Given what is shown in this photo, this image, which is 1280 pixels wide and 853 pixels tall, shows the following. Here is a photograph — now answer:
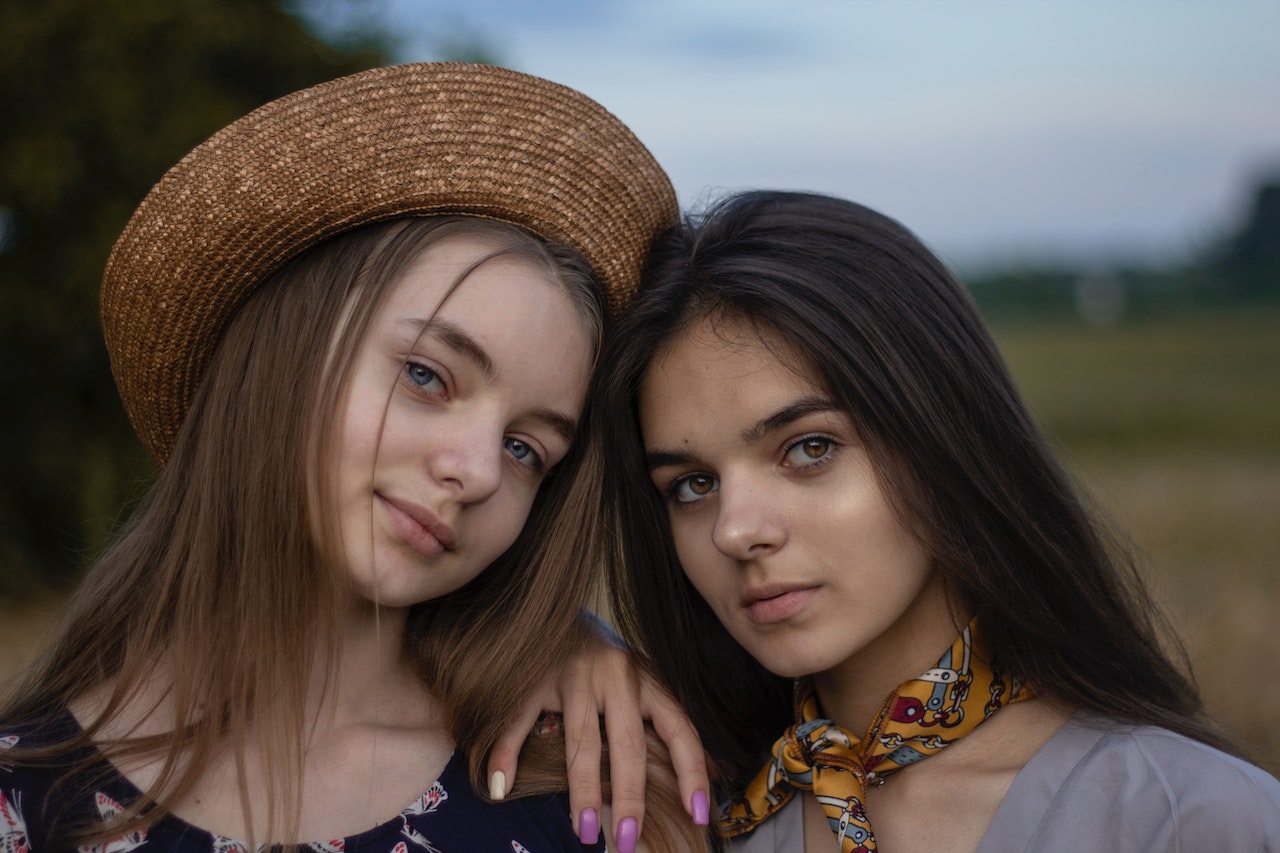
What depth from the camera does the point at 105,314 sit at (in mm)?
2432

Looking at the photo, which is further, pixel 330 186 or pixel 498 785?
pixel 498 785

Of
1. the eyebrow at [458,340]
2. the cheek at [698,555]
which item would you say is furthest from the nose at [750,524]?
the eyebrow at [458,340]

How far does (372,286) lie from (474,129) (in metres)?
0.35

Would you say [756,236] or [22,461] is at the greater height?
[756,236]

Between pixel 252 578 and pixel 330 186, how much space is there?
711mm

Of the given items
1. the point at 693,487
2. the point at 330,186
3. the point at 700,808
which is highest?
the point at 330,186

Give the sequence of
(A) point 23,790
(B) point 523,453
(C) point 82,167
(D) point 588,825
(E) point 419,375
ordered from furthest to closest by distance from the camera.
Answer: (C) point 82,167
(B) point 523,453
(D) point 588,825
(E) point 419,375
(A) point 23,790

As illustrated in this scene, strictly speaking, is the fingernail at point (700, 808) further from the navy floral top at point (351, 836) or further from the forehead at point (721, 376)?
the forehead at point (721, 376)

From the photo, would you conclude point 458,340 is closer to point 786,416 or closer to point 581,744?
point 786,416

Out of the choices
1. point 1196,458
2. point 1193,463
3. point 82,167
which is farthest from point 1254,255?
point 82,167

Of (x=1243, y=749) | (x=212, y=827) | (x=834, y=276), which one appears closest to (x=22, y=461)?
(x=212, y=827)

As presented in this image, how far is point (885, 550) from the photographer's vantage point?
2.30 metres

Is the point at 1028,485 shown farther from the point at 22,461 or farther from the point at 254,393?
the point at 22,461

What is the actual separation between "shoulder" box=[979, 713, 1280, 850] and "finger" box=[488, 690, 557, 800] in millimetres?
876
